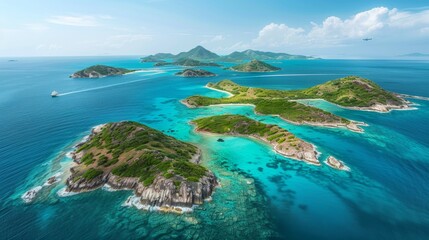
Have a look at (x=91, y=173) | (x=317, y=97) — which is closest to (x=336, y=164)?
(x=91, y=173)

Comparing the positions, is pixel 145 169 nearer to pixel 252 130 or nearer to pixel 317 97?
pixel 252 130

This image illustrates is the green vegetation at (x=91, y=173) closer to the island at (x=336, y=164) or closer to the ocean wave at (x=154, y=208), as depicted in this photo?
the ocean wave at (x=154, y=208)

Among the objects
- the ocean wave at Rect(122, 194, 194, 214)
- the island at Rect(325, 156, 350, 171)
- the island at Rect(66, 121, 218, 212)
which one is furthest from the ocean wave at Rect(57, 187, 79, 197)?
the island at Rect(325, 156, 350, 171)

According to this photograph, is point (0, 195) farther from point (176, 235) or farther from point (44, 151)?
point (176, 235)

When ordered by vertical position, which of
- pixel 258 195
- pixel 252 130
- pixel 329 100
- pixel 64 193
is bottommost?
pixel 258 195

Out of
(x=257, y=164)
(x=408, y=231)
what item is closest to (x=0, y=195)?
(x=257, y=164)

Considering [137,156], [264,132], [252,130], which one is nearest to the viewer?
[137,156]

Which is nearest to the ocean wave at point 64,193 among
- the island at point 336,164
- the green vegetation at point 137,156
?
the green vegetation at point 137,156

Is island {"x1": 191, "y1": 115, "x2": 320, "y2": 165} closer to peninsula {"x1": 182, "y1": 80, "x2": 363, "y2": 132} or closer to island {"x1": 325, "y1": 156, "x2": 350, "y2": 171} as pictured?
island {"x1": 325, "y1": 156, "x2": 350, "y2": 171}
